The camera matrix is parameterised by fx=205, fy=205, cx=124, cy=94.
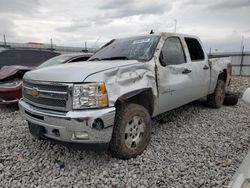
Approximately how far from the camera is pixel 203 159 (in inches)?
116

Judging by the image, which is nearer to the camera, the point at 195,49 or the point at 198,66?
the point at 198,66

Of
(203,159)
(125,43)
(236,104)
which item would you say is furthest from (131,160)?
(236,104)

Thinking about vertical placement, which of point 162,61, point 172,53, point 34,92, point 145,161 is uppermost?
point 172,53

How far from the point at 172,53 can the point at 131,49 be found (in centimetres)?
75

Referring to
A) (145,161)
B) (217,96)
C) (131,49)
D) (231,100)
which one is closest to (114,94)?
(145,161)

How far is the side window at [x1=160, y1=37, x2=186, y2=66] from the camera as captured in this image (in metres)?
3.45

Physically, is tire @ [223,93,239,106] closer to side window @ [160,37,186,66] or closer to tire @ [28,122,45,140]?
side window @ [160,37,186,66]

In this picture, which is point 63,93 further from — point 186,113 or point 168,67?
point 186,113

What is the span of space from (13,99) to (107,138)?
12.3 ft

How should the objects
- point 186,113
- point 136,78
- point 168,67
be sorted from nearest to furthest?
1. point 136,78
2. point 168,67
3. point 186,113

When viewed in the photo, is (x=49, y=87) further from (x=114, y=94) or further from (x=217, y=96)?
(x=217, y=96)

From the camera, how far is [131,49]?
3580 mm

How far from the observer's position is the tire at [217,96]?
5.38 meters

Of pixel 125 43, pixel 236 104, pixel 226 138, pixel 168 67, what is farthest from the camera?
pixel 236 104
